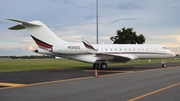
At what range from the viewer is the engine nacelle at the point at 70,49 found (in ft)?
77.6

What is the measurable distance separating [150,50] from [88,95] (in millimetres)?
20933

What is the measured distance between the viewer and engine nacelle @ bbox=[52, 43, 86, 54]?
77.6 feet

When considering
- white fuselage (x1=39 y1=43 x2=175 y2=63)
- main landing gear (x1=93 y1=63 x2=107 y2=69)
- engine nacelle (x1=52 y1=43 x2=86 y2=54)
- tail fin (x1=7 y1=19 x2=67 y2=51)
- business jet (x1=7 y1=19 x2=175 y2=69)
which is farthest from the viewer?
main landing gear (x1=93 y1=63 x2=107 y2=69)

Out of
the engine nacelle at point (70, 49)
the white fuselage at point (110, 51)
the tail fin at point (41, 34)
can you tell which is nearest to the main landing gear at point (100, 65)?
the white fuselage at point (110, 51)

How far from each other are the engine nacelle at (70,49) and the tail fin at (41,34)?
645 millimetres

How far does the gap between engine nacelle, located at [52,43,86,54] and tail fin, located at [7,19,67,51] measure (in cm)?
65

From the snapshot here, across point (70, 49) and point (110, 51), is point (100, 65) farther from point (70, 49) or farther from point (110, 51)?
point (70, 49)

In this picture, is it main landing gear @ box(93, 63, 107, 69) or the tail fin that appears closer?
the tail fin

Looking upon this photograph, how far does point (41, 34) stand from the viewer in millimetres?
23484

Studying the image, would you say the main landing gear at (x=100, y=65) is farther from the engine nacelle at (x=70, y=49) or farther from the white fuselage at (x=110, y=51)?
the engine nacelle at (x=70, y=49)

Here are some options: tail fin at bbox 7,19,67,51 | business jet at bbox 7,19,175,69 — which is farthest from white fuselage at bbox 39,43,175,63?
tail fin at bbox 7,19,67,51

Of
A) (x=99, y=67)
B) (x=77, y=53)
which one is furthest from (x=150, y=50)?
(x=77, y=53)

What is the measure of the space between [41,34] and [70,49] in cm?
321

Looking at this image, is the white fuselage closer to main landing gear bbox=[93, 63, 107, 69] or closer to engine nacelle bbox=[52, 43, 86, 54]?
engine nacelle bbox=[52, 43, 86, 54]
